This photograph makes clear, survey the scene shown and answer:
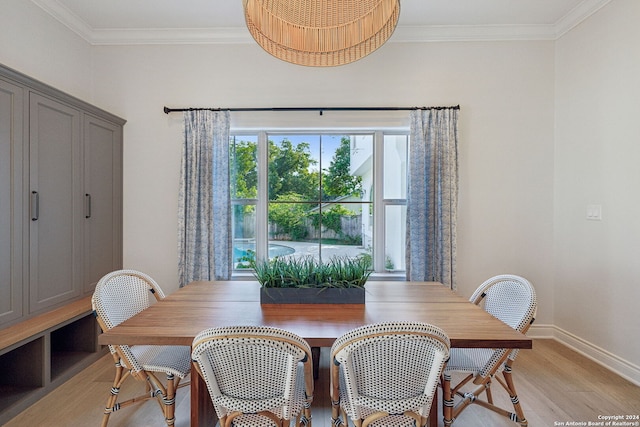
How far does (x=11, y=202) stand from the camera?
6.89 feet

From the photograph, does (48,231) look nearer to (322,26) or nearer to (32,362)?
(32,362)

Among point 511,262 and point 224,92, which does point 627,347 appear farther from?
point 224,92

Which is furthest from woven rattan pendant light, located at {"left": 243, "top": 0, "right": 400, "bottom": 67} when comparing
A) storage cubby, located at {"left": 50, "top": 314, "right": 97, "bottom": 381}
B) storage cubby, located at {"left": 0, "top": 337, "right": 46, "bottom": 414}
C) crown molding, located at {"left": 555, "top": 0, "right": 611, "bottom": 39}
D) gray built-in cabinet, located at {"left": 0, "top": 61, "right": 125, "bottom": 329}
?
storage cubby, located at {"left": 50, "top": 314, "right": 97, "bottom": 381}

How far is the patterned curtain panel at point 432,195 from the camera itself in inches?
118

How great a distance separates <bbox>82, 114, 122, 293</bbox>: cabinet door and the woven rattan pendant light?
1.95 m

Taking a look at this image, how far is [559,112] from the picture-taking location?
3.03 metres

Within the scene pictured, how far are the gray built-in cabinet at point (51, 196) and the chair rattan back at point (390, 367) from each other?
7.40ft

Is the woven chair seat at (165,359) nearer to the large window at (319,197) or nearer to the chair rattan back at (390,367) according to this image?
the chair rattan back at (390,367)

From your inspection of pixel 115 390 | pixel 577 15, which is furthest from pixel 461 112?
pixel 115 390

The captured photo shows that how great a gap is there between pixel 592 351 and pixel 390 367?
2.52 meters

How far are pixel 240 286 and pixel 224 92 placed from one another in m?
1.96

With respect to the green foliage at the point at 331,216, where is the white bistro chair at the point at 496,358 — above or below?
below

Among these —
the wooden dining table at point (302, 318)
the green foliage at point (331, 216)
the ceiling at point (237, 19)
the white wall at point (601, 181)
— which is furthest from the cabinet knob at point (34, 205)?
the white wall at point (601, 181)

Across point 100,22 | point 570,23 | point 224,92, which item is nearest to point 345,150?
point 224,92
